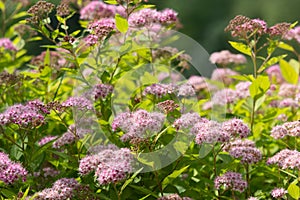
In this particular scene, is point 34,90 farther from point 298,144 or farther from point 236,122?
point 298,144

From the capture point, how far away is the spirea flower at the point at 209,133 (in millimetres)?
1709

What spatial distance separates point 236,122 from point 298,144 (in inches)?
15.3

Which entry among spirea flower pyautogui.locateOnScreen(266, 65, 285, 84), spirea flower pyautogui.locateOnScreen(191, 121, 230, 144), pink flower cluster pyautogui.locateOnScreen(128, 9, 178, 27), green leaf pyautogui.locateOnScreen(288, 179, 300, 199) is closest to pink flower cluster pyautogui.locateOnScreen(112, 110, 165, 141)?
spirea flower pyautogui.locateOnScreen(191, 121, 230, 144)

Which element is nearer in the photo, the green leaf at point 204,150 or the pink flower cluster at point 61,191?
the pink flower cluster at point 61,191

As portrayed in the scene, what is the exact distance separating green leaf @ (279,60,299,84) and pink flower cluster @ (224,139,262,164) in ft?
2.98

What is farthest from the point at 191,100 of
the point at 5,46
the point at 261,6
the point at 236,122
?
the point at 261,6

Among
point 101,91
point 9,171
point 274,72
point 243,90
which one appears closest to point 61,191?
point 9,171

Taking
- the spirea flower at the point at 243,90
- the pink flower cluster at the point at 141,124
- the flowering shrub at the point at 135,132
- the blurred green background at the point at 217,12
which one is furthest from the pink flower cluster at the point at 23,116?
the blurred green background at the point at 217,12

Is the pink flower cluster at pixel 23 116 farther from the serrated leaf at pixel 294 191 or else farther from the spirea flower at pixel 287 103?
the spirea flower at pixel 287 103

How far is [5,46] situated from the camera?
2.72m

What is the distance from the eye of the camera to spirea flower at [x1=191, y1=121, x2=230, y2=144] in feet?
5.61

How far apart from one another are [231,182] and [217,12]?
479 inches

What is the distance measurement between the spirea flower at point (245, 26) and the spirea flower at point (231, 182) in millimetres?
550

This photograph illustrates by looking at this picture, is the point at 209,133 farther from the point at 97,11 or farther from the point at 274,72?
the point at 274,72
